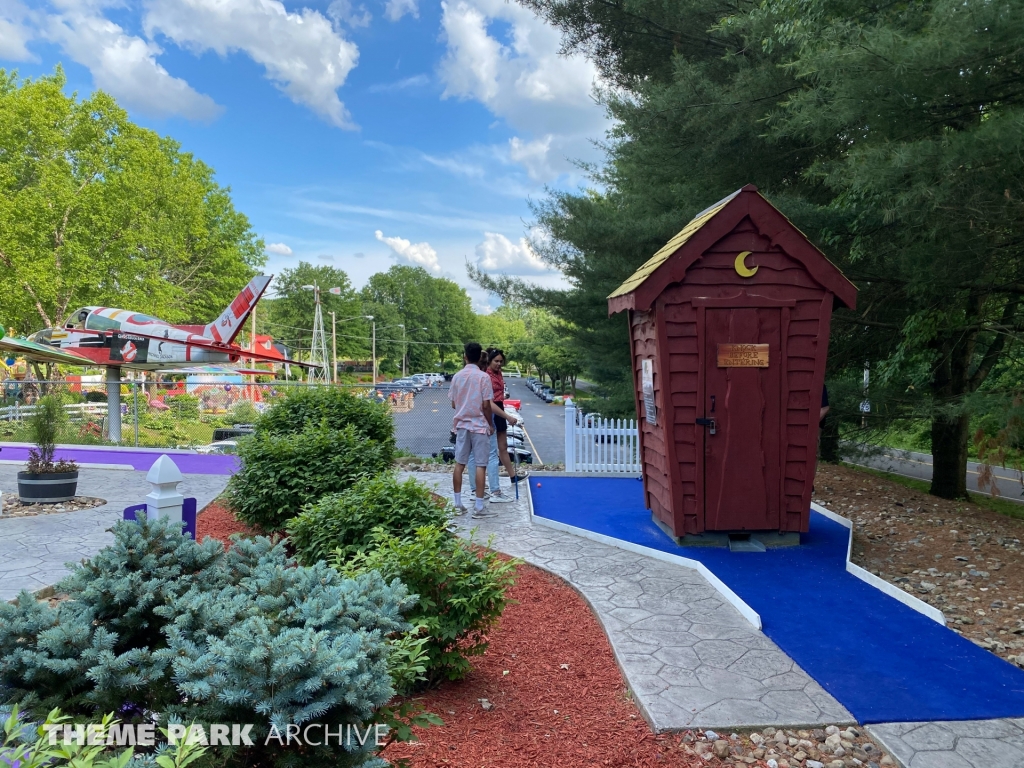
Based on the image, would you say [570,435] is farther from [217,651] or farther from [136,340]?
[136,340]

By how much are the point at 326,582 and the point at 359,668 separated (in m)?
0.62

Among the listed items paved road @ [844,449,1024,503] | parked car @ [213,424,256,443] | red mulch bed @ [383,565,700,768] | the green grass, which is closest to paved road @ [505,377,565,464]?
the green grass

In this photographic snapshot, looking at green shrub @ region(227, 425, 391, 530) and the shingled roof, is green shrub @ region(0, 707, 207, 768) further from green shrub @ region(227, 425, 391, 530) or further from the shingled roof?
the shingled roof

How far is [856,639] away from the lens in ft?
12.9

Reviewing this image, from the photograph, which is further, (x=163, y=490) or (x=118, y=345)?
(x=118, y=345)

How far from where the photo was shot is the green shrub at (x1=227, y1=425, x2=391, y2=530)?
586 centimetres

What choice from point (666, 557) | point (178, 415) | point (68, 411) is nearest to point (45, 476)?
point (666, 557)

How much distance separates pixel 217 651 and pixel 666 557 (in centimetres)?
445

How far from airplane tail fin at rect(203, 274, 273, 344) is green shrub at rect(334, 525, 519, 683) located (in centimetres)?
1747

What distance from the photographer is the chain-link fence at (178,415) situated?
15867mm

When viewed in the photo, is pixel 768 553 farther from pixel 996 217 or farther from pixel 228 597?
pixel 228 597

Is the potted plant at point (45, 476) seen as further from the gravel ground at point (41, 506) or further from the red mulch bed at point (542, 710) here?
the red mulch bed at point (542, 710)

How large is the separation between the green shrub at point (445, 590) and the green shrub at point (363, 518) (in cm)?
64

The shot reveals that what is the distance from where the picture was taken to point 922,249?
588 cm
